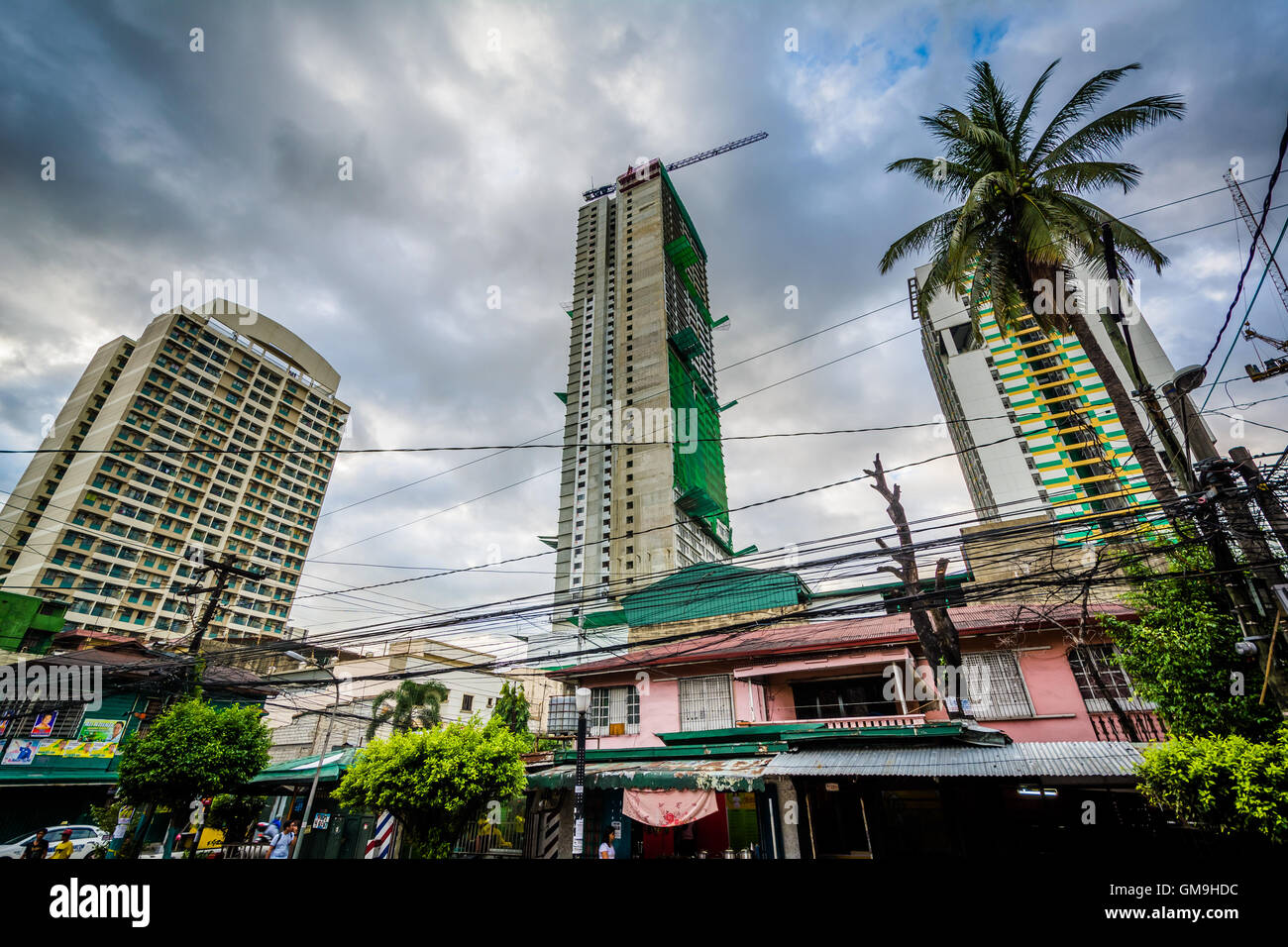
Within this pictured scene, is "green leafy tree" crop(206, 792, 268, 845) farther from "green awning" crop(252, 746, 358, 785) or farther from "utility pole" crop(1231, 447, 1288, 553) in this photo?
"utility pole" crop(1231, 447, 1288, 553)

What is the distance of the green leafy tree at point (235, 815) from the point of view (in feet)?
67.1

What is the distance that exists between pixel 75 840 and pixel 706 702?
2240 cm

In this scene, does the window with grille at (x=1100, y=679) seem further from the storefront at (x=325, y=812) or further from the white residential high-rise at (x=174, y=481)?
the white residential high-rise at (x=174, y=481)

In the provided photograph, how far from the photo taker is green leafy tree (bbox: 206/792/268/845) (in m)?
20.5

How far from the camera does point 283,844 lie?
2091 centimetres

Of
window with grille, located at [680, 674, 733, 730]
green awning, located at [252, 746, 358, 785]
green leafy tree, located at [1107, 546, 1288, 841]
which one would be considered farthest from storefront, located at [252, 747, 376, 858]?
green leafy tree, located at [1107, 546, 1288, 841]

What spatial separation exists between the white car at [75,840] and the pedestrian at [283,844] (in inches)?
206

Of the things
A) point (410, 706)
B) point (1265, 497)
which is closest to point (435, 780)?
point (1265, 497)

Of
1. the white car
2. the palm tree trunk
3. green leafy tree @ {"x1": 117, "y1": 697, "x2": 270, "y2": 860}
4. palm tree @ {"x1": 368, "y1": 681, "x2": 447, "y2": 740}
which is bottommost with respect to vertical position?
the white car

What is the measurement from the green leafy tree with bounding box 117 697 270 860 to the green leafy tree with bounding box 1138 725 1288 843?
74.1 ft

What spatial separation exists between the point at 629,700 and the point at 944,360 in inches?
2906

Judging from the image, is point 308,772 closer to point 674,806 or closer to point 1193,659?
point 674,806

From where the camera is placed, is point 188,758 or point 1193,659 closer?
point 1193,659

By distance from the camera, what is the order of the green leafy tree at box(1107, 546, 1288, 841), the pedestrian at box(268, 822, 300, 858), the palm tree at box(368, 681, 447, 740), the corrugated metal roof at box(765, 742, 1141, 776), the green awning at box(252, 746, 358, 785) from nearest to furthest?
the green leafy tree at box(1107, 546, 1288, 841) → the corrugated metal roof at box(765, 742, 1141, 776) → the pedestrian at box(268, 822, 300, 858) → the green awning at box(252, 746, 358, 785) → the palm tree at box(368, 681, 447, 740)
